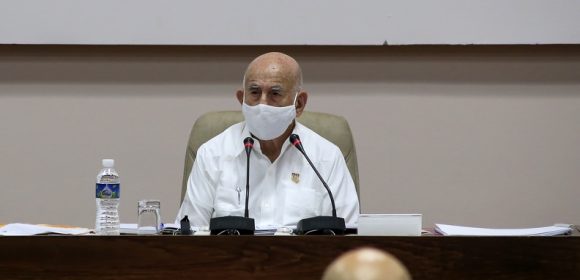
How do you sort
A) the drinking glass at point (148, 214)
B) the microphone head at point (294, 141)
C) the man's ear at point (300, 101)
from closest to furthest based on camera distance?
the drinking glass at point (148, 214)
the microphone head at point (294, 141)
the man's ear at point (300, 101)

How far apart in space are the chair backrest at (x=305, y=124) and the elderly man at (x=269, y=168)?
0.09m

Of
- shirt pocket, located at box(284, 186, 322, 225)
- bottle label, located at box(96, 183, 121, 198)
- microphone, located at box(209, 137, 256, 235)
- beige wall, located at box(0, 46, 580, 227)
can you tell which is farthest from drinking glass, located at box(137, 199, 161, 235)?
beige wall, located at box(0, 46, 580, 227)

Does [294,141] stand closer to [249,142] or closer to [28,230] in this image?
Result: [249,142]

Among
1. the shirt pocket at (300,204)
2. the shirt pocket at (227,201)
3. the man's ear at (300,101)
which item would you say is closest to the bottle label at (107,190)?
the shirt pocket at (227,201)

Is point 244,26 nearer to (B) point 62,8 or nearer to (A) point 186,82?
(A) point 186,82

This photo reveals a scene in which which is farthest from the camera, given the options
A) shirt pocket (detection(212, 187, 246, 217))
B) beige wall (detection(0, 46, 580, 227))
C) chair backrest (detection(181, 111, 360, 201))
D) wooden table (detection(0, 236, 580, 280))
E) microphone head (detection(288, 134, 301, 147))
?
beige wall (detection(0, 46, 580, 227))

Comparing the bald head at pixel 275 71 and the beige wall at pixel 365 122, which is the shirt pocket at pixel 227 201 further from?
the beige wall at pixel 365 122

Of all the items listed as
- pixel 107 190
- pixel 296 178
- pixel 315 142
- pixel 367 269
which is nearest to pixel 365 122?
pixel 315 142

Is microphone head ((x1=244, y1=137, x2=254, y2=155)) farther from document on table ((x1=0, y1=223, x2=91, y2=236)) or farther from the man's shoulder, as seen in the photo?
document on table ((x1=0, y1=223, x2=91, y2=236))

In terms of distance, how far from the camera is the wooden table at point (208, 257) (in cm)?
147

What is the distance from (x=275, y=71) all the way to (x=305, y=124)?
307 mm

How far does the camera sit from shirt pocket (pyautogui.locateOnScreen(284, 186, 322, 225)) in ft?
7.73

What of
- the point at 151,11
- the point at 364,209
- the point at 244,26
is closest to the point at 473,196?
the point at 364,209

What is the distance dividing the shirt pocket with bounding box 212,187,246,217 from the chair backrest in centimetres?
25
